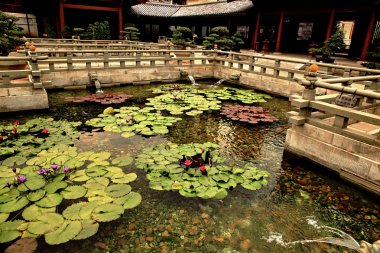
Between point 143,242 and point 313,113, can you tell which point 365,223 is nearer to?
point 313,113

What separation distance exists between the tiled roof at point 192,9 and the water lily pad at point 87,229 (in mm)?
20474

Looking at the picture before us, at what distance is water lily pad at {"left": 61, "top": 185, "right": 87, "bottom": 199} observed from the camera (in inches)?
149

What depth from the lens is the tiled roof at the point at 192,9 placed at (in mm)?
21375

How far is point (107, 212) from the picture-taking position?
352 centimetres

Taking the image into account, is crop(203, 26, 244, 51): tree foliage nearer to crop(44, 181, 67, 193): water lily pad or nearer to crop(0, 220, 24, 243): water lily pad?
crop(44, 181, 67, 193): water lily pad

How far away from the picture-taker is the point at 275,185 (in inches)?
179

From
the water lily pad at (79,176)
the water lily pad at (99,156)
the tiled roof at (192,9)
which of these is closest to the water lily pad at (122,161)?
the water lily pad at (99,156)

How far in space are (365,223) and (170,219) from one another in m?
2.84

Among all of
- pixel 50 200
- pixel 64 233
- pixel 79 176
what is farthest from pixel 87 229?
pixel 79 176

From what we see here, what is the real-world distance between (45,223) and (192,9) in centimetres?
2749

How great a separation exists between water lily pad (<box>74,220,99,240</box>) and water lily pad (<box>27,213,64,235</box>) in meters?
0.31

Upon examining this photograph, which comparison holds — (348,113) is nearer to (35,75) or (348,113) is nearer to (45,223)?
(45,223)

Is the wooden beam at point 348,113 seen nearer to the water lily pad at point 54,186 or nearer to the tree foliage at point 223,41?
the water lily pad at point 54,186

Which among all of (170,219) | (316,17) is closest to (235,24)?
(316,17)
